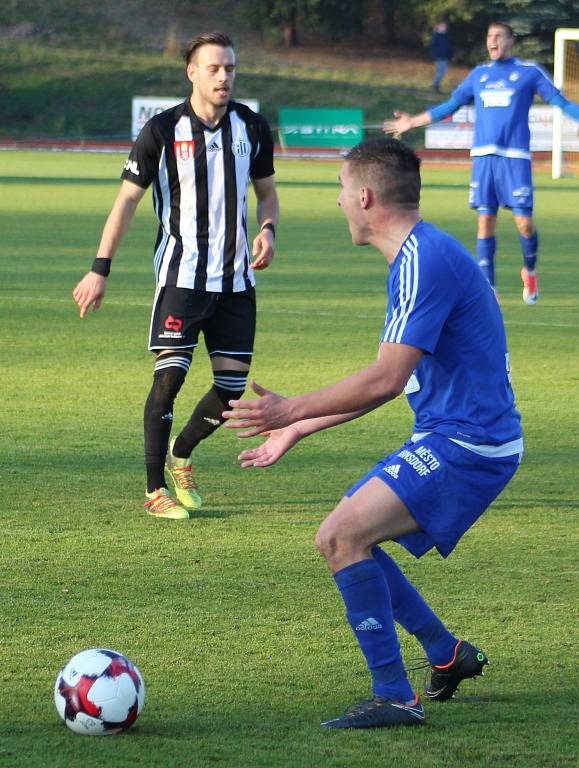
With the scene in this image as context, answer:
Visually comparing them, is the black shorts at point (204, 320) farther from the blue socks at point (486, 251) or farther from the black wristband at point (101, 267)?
the blue socks at point (486, 251)

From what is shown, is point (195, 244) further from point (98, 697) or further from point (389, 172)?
point (98, 697)

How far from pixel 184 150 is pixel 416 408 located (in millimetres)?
2672

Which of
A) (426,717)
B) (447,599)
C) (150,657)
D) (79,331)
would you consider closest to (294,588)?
(447,599)

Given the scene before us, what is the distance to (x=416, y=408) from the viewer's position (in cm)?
434

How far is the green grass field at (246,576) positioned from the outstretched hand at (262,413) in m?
0.88

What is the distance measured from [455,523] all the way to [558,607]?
1.27 metres

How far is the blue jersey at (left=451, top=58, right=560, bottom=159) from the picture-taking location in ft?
44.7

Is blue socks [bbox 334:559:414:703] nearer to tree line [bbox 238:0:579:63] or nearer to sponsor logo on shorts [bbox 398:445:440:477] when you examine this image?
sponsor logo on shorts [bbox 398:445:440:477]

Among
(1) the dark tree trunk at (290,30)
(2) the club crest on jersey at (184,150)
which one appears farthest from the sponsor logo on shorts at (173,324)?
(1) the dark tree trunk at (290,30)

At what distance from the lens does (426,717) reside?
426 centimetres

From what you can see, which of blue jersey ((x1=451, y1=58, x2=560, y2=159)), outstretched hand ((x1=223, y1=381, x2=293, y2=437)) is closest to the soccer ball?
outstretched hand ((x1=223, y1=381, x2=293, y2=437))

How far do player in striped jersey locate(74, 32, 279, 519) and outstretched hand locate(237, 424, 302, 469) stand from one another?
7.60ft

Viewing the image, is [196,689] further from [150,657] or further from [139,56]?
[139,56]

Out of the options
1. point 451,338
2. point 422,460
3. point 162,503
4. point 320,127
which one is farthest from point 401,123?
point 320,127
